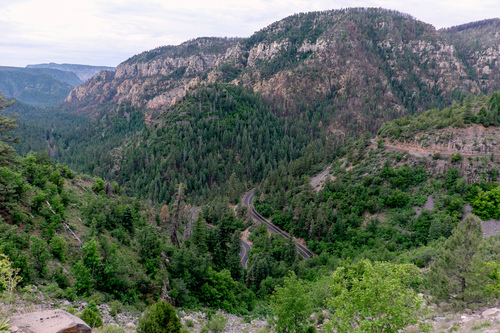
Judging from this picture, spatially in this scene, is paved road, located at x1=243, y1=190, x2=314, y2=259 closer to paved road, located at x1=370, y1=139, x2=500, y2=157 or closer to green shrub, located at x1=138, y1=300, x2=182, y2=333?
paved road, located at x1=370, y1=139, x2=500, y2=157

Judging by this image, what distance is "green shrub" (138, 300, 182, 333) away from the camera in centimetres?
1673

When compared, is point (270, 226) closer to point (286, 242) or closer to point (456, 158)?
point (286, 242)

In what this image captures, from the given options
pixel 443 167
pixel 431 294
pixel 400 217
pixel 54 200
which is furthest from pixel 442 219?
pixel 54 200

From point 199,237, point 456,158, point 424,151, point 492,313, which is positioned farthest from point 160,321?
point 424,151

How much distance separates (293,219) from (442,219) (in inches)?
1426

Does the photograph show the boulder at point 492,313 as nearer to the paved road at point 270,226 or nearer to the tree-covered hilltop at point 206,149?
the paved road at point 270,226

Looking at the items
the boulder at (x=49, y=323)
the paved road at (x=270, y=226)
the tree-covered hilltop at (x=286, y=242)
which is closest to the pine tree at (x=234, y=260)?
the tree-covered hilltop at (x=286, y=242)

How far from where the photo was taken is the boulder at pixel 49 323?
1288 centimetres

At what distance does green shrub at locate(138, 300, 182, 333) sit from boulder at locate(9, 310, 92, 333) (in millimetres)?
3430

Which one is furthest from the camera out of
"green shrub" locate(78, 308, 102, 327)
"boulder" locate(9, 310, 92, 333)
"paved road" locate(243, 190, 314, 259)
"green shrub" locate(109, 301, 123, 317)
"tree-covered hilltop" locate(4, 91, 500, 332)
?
"paved road" locate(243, 190, 314, 259)

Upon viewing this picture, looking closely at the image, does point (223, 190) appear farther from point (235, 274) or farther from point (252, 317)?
point (252, 317)

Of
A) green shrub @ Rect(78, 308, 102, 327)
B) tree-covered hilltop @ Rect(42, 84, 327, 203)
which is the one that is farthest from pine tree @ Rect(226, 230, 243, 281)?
tree-covered hilltop @ Rect(42, 84, 327, 203)

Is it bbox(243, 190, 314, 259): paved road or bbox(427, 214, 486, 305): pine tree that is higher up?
bbox(427, 214, 486, 305): pine tree

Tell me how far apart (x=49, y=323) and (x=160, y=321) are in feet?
19.1
